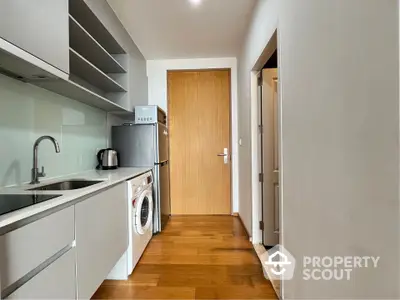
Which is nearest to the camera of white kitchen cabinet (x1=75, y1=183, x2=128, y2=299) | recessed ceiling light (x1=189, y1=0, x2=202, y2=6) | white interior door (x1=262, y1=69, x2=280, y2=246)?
white kitchen cabinet (x1=75, y1=183, x2=128, y2=299)

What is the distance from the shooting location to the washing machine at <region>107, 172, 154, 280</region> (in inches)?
87.1

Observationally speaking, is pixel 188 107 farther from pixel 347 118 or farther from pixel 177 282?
pixel 347 118

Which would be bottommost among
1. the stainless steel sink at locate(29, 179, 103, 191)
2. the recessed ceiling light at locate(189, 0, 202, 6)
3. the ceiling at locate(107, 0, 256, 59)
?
the stainless steel sink at locate(29, 179, 103, 191)

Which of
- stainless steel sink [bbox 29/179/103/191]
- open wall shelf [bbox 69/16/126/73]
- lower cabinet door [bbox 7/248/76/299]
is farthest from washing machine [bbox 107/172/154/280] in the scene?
open wall shelf [bbox 69/16/126/73]

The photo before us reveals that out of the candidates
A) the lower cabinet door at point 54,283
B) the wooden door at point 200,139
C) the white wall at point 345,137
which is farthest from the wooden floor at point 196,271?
the wooden door at point 200,139

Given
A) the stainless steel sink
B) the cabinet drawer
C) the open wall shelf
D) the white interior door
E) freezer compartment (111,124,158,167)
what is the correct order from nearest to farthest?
1. the cabinet drawer
2. the stainless steel sink
3. the open wall shelf
4. the white interior door
5. freezer compartment (111,124,158,167)

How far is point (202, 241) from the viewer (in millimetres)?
3088

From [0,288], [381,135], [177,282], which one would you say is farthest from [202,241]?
[381,135]

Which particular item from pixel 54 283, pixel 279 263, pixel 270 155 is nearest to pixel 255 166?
pixel 270 155

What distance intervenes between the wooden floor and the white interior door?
32 centimetres

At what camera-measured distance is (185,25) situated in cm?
304

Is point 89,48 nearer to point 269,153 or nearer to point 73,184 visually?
point 73,184

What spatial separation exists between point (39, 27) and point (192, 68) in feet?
9.88

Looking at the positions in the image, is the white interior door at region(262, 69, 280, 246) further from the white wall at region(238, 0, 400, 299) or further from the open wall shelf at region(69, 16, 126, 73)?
the open wall shelf at region(69, 16, 126, 73)
